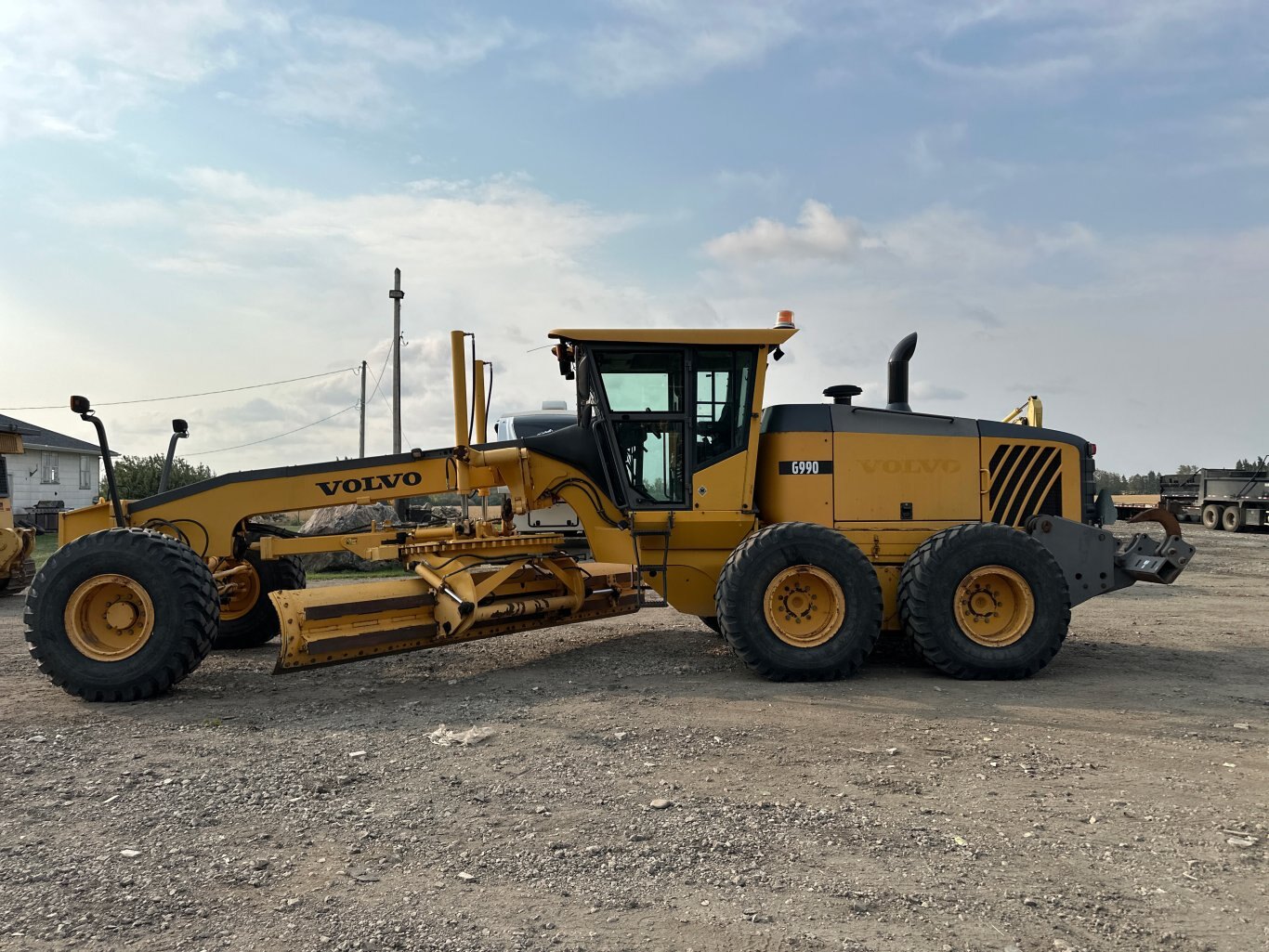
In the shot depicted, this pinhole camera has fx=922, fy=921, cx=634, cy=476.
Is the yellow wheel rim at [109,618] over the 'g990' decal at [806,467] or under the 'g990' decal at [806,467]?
under

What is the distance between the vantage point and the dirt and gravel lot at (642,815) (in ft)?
10.7

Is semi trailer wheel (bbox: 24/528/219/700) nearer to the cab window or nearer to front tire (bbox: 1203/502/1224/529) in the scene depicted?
the cab window

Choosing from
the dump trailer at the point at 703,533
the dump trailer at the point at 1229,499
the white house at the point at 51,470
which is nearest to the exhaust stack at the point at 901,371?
the dump trailer at the point at 703,533

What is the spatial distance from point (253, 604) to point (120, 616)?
1.98m

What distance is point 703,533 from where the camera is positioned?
7852mm

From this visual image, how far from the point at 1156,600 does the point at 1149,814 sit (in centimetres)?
1026

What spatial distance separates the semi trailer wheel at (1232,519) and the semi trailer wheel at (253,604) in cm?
3095

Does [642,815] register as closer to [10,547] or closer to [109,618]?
[109,618]

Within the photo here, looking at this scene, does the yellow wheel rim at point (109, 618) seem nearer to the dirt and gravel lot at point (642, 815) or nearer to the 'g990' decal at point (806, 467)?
the dirt and gravel lot at point (642, 815)

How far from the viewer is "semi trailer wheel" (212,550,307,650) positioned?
8766 mm

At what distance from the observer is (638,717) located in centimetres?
599

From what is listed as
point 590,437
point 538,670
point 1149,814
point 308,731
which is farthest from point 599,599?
point 1149,814

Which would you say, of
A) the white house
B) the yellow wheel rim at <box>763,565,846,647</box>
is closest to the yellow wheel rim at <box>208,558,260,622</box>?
the yellow wheel rim at <box>763,565,846,647</box>

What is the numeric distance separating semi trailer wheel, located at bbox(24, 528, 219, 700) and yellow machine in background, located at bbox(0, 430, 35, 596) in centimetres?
901
